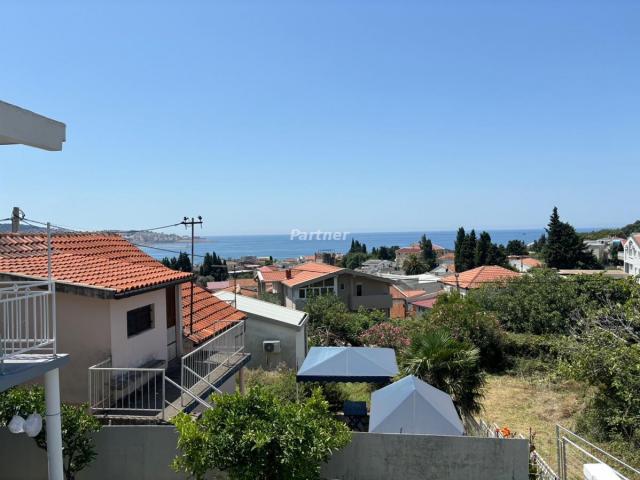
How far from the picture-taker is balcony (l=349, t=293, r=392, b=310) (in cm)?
4034

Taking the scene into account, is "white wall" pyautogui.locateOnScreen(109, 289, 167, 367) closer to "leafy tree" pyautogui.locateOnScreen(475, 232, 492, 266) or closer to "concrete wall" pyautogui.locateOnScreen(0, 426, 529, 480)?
"concrete wall" pyautogui.locateOnScreen(0, 426, 529, 480)

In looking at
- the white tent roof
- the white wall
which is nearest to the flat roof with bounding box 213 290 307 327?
the white wall

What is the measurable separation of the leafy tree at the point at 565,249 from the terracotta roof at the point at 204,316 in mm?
66594

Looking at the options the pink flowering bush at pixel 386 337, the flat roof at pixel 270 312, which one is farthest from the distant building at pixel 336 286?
the pink flowering bush at pixel 386 337

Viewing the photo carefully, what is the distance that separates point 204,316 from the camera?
1473cm

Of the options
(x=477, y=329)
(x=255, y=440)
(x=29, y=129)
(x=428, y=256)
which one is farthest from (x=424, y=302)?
(x=428, y=256)

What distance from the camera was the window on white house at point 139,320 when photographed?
32.7ft

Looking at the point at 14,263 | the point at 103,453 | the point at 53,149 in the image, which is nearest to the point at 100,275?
the point at 14,263

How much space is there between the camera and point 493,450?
299 inches

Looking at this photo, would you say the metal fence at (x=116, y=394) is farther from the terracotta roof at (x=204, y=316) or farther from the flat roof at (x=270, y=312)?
the flat roof at (x=270, y=312)

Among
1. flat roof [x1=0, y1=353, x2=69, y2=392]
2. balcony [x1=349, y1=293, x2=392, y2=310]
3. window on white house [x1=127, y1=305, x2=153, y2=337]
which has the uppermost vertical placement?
flat roof [x1=0, y1=353, x2=69, y2=392]

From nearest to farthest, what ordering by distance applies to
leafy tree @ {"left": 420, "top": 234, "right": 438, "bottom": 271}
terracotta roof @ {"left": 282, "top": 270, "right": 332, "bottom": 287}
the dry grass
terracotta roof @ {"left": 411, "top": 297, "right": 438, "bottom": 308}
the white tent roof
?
1. the white tent roof
2. the dry grass
3. terracotta roof @ {"left": 282, "top": 270, "right": 332, "bottom": 287}
4. terracotta roof @ {"left": 411, "top": 297, "right": 438, "bottom": 308}
5. leafy tree @ {"left": 420, "top": 234, "right": 438, "bottom": 271}

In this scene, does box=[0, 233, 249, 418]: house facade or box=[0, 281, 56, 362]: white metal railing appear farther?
box=[0, 233, 249, 418]: house facade

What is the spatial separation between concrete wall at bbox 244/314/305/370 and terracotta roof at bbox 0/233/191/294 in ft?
26.7
